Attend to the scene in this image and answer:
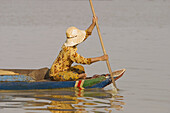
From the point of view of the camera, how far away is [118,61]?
1714 cm

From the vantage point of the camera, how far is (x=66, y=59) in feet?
41.7

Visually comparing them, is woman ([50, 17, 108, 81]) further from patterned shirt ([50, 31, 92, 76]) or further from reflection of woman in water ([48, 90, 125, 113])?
reflection of woman in water ([48, 90, 125, 113])

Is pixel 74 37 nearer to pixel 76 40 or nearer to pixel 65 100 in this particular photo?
pixel 76 40

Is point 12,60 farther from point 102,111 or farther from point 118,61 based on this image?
point 102,111

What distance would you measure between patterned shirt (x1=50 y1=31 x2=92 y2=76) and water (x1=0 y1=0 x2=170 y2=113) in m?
0.56

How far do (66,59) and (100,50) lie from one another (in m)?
6.66

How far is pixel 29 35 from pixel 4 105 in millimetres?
12290

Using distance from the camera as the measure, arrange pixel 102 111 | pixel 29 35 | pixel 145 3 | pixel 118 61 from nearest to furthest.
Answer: pixel 102 111 < pixel 118 61 < pixel 29 35 < pixel 145 3

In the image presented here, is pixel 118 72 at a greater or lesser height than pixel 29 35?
lesser

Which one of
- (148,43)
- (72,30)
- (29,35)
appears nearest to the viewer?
(72,30)

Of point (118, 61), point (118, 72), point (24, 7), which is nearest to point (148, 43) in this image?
point (118, 61)

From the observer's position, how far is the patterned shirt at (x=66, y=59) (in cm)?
1254

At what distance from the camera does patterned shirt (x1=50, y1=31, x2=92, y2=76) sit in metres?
12.5

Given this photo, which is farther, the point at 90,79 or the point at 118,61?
the point at 118,61
